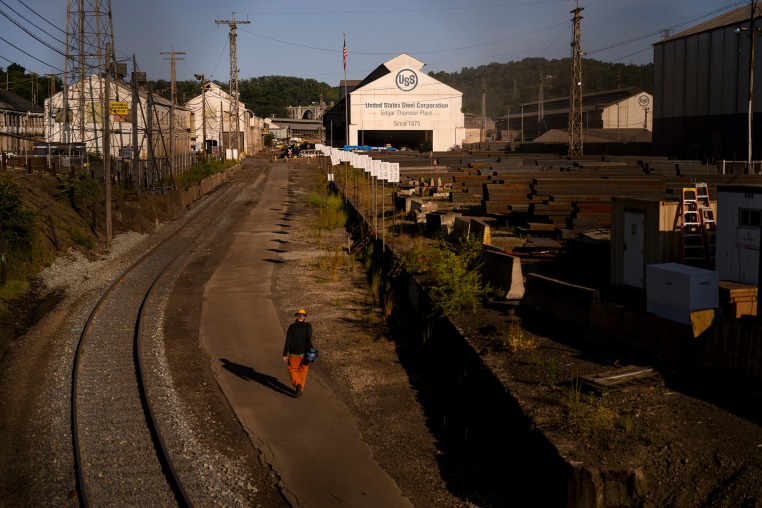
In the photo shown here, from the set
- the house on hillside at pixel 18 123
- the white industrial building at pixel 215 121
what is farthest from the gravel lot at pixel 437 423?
A: the white industrial building at pixel 215 121

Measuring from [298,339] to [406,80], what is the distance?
74.2 m

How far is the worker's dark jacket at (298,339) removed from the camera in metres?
12.1

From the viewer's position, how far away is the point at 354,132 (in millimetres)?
84938

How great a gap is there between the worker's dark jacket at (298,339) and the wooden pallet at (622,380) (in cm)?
404

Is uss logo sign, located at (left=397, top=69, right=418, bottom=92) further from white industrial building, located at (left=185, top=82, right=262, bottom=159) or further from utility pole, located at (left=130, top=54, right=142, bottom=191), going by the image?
utility pole, located at (left=130, top=54, right=142, bottom=191)

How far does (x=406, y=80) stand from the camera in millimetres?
83688

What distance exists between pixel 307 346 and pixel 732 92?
50.2 metres

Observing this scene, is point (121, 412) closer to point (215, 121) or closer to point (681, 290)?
point (681, 290)

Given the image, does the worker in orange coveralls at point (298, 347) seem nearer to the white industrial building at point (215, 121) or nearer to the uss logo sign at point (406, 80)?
the uss logo sign at point (406, 80)

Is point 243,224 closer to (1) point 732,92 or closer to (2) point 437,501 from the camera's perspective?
(2) point 437,501

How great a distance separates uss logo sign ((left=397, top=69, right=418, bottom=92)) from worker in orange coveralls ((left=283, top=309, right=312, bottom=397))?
73768 mm

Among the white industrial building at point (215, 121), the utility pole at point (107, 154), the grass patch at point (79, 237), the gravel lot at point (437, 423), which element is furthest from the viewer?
the white industrial building at point (215, 121)

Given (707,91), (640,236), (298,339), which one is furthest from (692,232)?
(707,91)

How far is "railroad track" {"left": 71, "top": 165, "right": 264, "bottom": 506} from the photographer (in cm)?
910
